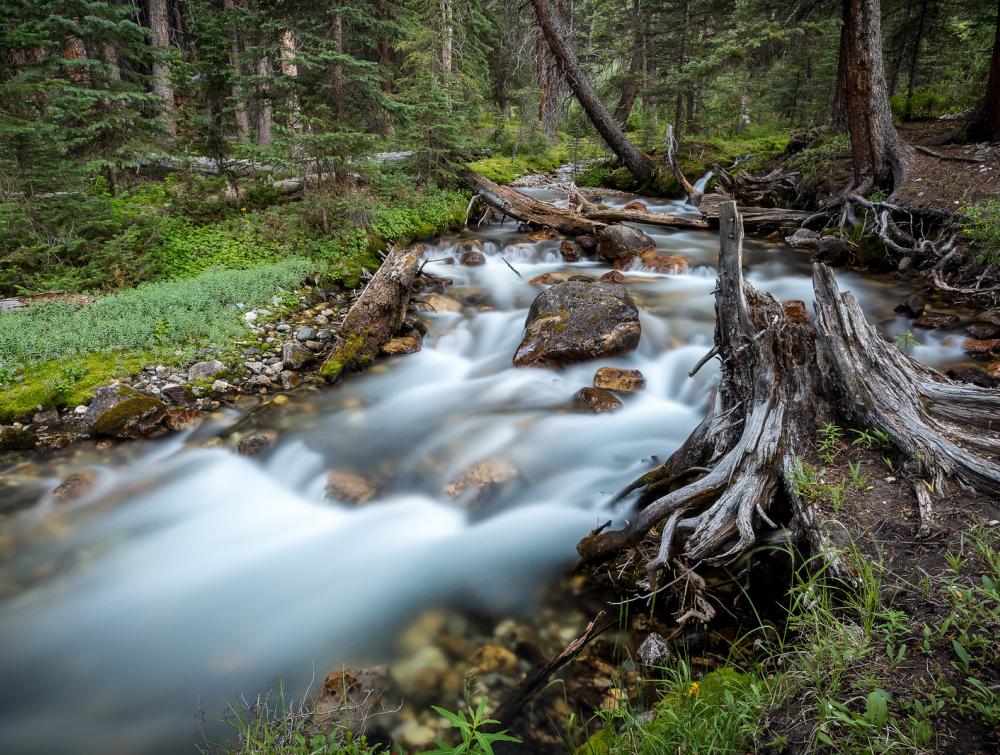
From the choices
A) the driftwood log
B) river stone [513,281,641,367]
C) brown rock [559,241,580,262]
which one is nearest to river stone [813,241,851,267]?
brown rock [559,241,580,262]

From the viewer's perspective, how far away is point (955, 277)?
7469 mm

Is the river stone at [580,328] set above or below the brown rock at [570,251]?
below

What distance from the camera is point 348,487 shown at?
17.6ft

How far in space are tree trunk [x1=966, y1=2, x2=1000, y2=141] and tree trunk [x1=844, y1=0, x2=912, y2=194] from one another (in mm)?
1711

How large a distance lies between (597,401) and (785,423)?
108 inches

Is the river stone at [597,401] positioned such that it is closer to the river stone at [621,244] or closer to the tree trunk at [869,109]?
the river stone at [621,244]

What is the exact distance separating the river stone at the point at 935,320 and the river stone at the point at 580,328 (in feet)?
11.2

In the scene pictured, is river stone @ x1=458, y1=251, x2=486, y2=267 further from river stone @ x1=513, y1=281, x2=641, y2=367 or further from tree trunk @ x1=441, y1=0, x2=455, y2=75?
tree trunk @ x1=441, y1=0, x2=455, y2=75

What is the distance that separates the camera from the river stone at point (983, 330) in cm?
611

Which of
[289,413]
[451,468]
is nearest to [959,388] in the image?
[451,468]

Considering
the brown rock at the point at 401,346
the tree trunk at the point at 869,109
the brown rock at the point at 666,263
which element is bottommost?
the brown rock at the point at 401,346

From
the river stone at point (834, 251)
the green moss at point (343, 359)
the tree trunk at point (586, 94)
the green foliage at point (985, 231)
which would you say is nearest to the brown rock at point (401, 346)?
the green moss at point (343, 359)

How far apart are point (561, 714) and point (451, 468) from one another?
2.80 m

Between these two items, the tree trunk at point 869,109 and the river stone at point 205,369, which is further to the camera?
the tree trunk at point 869,109
